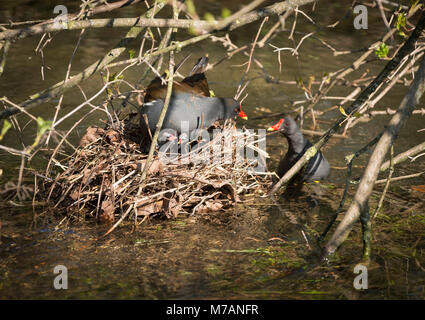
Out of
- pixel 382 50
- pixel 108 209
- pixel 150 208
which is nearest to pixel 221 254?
pixel 150 208

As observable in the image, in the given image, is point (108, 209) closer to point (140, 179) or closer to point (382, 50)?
point (140, 179)

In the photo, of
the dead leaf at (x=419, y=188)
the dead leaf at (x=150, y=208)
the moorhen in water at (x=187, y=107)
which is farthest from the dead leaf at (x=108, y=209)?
the dead leaf at (x=419, y=188)

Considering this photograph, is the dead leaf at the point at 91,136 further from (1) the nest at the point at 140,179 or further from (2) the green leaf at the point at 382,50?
(2) the green leaf at the point at 382,50

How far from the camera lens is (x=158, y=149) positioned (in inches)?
177

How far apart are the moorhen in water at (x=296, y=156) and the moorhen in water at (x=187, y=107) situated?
0.51 meters

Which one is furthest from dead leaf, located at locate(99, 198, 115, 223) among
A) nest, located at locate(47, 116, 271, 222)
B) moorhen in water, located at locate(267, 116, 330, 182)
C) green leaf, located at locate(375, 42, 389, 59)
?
green leaf, located at locate(375, 42, 389, 59)

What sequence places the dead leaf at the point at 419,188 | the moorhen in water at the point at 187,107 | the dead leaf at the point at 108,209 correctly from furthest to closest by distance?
the dead leaf at the point at 419,188 → the moorhen in water at the point at 187,107 → the dead leaf at the point at 108,209

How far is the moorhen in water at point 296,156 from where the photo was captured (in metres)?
5.15

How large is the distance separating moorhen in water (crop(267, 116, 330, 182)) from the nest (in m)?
0.55

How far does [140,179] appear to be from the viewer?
13.5 feet

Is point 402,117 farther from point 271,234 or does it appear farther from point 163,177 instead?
point 163,177

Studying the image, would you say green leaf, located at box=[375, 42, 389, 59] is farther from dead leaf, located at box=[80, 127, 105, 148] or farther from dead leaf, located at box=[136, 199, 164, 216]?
dead leaf, located at box=[80, 127, 105, 148]

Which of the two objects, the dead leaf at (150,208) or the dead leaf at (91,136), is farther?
the dead leaf at (91,136)
